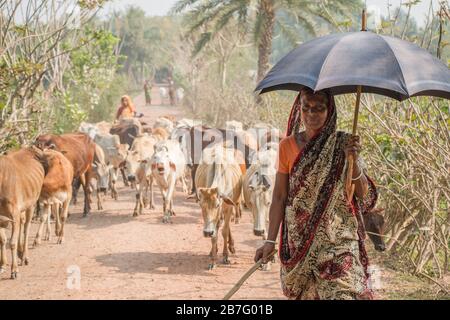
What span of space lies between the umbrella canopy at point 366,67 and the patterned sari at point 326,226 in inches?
12.9

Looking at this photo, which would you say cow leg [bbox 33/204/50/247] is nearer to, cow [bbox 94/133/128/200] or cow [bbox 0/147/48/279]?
cow [bbox 0/147/48/279]

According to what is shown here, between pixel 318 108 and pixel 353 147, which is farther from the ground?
pixel 318 108

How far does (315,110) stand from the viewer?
3.54 metres

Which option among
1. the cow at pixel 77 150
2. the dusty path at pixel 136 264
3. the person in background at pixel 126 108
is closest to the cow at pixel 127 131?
the person in background at pixel 126 108

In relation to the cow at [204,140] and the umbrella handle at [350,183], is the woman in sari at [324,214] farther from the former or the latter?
the cow at [204,140]

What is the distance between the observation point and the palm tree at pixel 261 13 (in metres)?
18.1

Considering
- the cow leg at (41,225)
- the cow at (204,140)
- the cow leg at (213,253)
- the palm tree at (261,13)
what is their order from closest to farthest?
the cow leg at (213,253)
the cow leg at (41,225)
the cow at (204,140)
the palm tree at (261,13)

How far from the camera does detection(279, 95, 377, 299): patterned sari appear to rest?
3469 mm

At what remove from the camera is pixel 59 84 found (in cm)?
1617

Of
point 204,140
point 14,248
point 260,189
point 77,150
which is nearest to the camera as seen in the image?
point 14,248

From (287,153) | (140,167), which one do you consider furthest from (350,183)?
(140,167)

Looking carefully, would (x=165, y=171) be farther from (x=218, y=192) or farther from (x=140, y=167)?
(x=218, y=192)

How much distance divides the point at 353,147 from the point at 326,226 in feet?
1.66

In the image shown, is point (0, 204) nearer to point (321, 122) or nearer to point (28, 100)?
point (28, 100)
